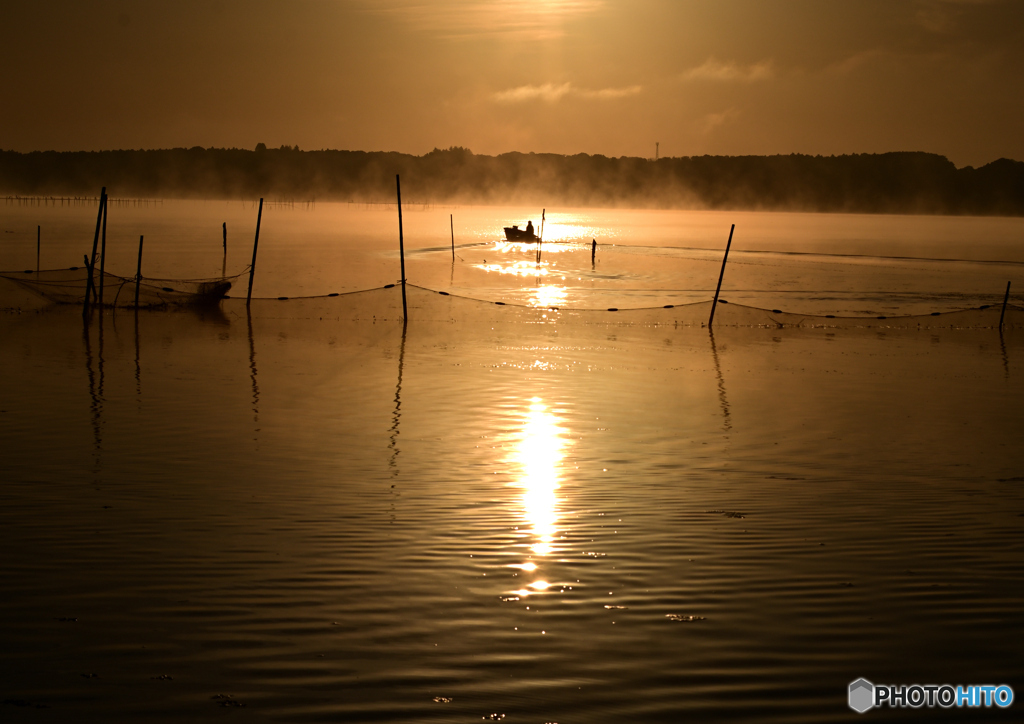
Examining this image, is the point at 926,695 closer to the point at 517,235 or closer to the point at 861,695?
the point at 861,695

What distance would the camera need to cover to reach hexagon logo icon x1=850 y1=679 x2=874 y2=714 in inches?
181

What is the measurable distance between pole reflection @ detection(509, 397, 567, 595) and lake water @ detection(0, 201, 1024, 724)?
6 cm

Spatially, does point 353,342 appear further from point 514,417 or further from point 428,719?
point 428,719

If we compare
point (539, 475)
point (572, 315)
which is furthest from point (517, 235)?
point (539, 475)

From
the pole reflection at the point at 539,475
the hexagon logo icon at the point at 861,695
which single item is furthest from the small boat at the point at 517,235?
the hexagon logo icon at the point at 861,695

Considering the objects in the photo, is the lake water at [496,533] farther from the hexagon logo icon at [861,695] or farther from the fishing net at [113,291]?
the fishing net at [113,291]

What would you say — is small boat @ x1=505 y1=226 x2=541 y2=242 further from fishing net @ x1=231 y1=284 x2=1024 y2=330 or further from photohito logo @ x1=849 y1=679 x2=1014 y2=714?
photohito logo @ x1=849 y1=679 x2=1014 y2=714

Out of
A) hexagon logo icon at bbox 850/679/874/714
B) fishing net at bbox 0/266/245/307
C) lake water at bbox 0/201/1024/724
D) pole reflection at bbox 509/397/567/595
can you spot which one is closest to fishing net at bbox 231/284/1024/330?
fishing net at bbox 0/266/245/307

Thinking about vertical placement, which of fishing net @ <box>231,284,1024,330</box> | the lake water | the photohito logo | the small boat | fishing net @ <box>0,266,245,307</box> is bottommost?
the photohito logo

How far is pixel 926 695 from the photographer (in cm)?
475

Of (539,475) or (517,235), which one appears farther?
(517,235)

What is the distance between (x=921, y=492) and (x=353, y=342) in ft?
46.9

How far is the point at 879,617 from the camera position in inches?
223

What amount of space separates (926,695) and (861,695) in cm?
36
